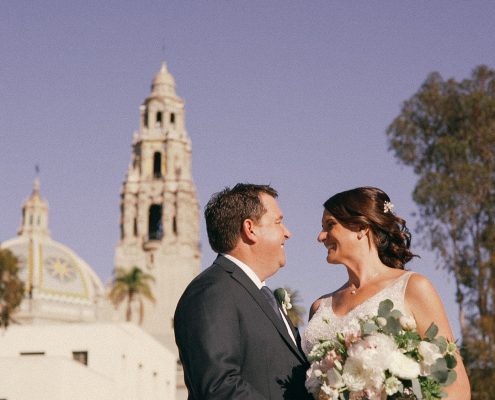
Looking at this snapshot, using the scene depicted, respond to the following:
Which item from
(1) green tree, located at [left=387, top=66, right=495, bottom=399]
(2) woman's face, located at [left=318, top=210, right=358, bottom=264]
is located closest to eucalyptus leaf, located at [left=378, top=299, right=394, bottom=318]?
(2) woman's face, located at [left=318, top=210, right=358, bottom=264]

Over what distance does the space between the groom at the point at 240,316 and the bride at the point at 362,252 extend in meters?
0.48

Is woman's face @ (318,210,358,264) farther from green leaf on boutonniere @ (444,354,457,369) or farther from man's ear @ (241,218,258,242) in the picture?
green leaf on boutonniere @ (444,354,457,369)

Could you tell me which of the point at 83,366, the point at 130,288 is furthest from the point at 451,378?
the point at 130,288

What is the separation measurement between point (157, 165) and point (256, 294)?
325 feet

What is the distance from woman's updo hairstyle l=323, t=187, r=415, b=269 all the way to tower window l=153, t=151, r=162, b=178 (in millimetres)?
97052

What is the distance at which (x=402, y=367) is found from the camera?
5656 mm

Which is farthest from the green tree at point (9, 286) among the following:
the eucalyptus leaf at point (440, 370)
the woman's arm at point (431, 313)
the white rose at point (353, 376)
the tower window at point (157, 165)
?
the tower window at point (157, 165)

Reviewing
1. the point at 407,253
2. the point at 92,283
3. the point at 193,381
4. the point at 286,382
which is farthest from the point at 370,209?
the point at 92,283

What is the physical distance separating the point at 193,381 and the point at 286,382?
691 mm

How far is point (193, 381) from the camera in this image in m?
5.78

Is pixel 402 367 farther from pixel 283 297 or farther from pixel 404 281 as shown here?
pixel 283 297

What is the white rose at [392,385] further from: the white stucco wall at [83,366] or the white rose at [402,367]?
the white stucco wall at [83,366]

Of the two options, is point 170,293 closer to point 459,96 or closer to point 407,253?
point 459,96

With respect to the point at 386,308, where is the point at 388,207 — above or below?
above
